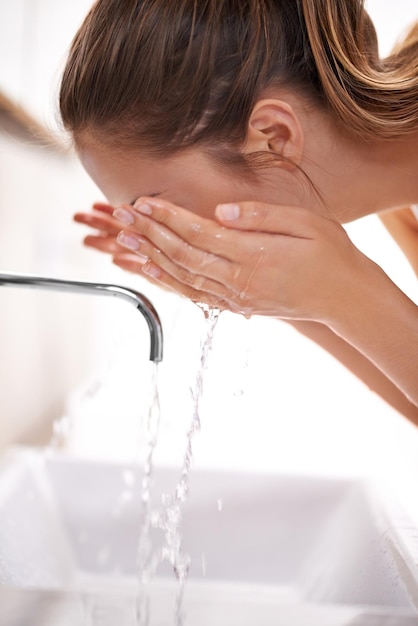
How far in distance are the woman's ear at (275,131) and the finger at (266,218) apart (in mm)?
67

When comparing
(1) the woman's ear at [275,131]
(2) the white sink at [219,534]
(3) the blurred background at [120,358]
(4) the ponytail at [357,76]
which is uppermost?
(4) the ponytail at [357,76]

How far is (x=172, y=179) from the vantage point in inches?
26.8

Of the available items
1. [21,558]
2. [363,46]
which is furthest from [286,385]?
[363,46]

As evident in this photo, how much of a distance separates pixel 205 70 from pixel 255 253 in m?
0.16

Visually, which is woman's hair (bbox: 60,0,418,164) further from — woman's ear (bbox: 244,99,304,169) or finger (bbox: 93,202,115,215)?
finger (bbox: 93,202,115,215)

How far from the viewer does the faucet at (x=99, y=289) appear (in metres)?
0.64

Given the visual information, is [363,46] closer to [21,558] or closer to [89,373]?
[21,558]

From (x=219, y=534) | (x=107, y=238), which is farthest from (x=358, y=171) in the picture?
(x=219, y=534)

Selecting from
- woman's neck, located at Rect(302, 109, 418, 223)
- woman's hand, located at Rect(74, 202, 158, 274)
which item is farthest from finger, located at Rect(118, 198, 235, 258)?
woman's hand, located at Rect(74, 202, 158, 274)

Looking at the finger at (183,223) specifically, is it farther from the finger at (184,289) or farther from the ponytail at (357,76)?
the ponytail at (357,76)

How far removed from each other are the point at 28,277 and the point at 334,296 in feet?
0.90

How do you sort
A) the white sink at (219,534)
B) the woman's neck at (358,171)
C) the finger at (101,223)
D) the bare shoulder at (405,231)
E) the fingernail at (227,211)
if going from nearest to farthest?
the fingernail at (227,211) < the woman's neck at (358,171) < the white sink at (219,534) < the finger at (101,223) < the bare shoulder at (405,231)

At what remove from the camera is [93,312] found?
1.51 meters

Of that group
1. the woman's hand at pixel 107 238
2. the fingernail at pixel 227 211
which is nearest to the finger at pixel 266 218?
the fingernail at pixel 227 211
